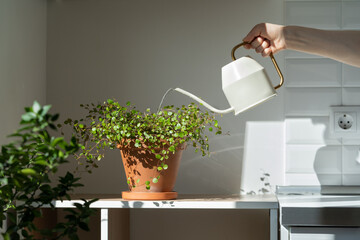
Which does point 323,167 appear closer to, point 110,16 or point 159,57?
point 159,57

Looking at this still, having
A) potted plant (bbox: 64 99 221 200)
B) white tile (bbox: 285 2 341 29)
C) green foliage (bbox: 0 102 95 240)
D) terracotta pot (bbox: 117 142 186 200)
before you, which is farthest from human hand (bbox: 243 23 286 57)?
green foliage (bbox: 0 102 95 240)

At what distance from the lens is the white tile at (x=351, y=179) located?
195cm

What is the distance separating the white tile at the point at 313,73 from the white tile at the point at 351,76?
0.9 inches

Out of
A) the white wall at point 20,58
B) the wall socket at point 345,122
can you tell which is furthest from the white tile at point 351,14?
the white wall at point 20,58

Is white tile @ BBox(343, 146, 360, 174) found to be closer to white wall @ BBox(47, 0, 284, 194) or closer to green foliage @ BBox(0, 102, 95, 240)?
white wall @ BBox(47, 0, 284, 194)

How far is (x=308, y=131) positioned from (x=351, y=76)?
0.86ft

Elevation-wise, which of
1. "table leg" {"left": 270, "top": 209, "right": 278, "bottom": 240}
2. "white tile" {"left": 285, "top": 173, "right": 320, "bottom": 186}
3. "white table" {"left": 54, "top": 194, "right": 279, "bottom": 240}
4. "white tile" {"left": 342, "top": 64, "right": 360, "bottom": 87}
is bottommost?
"table leg" {"left": 270, "top": 209, "right": 278, "bottom": 240}

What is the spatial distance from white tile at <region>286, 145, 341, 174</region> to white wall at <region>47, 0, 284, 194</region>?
0.17ft

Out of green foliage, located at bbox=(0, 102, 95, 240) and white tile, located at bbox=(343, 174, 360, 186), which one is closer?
green foliage, located at bbox=(0, 102, 95, 240)

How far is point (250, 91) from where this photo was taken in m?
1.40

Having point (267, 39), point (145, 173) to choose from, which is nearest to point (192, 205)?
point (145, 173)

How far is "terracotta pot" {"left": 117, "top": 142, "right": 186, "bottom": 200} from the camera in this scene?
1.63 m

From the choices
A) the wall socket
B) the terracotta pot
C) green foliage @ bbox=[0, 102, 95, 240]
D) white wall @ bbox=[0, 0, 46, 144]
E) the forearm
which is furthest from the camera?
the wall socket

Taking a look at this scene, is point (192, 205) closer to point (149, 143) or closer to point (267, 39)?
point (149, 143)
